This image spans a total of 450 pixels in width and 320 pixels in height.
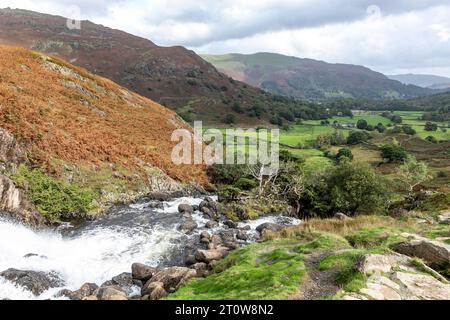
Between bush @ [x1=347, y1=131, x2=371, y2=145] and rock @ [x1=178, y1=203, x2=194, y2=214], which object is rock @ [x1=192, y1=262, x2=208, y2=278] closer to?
rock @ [x1=178, y1=203, x2=194, y2=214]

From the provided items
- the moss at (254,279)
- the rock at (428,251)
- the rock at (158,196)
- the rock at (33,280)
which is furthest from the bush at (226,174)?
the rock at (428,251)

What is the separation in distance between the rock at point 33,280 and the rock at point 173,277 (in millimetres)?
5977

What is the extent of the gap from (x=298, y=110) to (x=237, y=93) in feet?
110

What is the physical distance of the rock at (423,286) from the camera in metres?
14.8

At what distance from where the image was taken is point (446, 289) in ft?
50.4

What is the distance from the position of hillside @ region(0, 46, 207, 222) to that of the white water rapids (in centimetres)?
470

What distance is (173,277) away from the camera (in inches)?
851

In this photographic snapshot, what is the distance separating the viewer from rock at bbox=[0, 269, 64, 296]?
21359mm

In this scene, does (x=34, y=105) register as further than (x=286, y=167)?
No

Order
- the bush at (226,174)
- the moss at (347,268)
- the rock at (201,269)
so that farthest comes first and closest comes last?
the bush at (226,174) < the rock at (201,269) < the moss at (347,268)

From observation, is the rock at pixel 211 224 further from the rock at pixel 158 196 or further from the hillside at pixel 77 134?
the hillside at pixel 77 134
